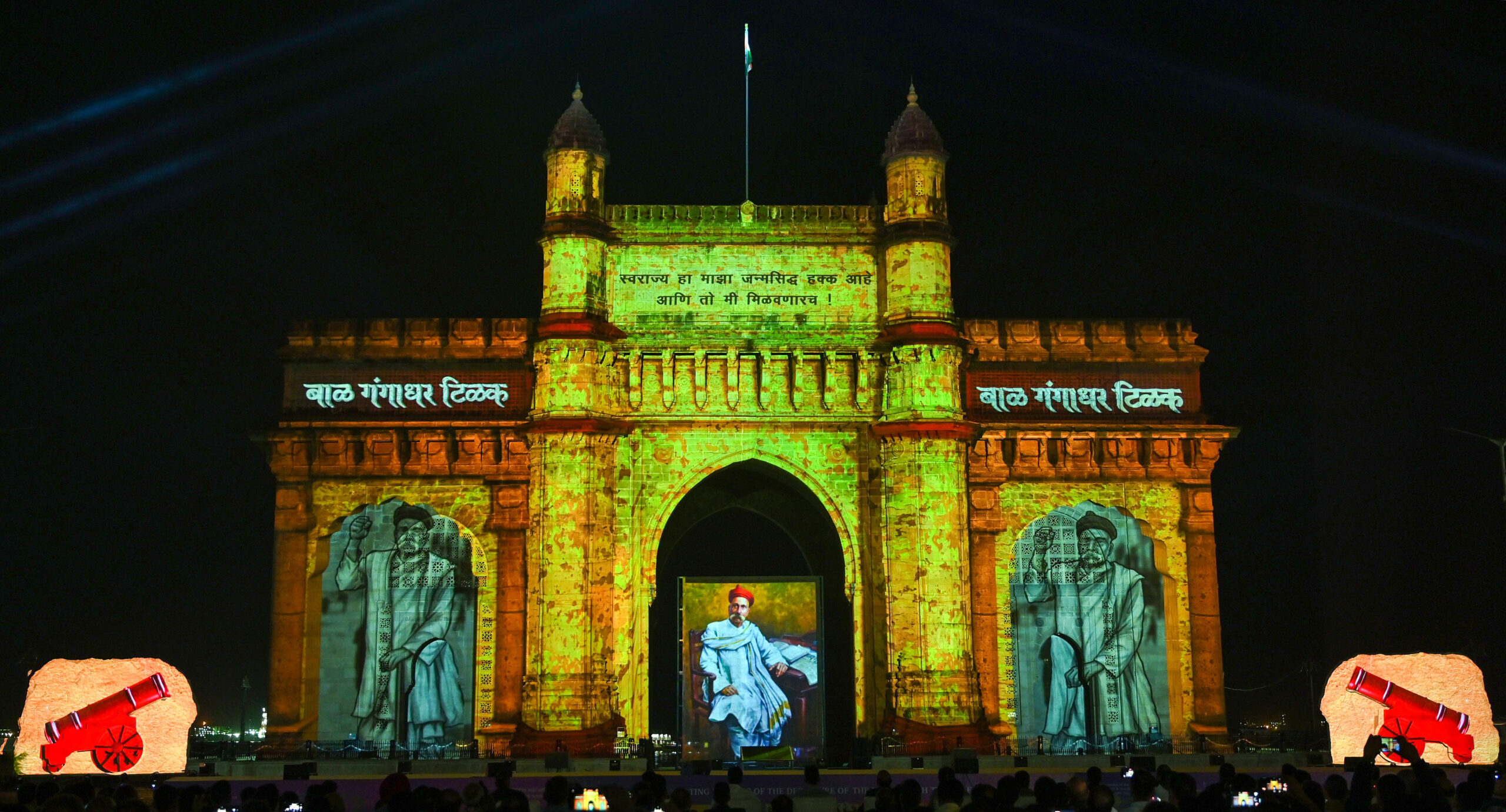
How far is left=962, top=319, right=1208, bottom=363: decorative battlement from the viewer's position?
38.0 meters

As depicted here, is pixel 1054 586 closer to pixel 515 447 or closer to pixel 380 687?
pixel 515 447

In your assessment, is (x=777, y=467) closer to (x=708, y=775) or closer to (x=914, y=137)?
(x=914, y=137)

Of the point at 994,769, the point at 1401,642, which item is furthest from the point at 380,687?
the point at 1401,642

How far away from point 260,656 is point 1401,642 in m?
34.4

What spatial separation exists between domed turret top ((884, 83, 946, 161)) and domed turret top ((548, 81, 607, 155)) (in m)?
7.10

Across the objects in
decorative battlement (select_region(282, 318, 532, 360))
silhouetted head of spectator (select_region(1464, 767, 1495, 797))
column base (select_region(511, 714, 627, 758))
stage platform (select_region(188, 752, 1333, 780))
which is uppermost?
decorative battlement (select_region(282, 318, 532, 360))

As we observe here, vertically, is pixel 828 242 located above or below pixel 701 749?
above

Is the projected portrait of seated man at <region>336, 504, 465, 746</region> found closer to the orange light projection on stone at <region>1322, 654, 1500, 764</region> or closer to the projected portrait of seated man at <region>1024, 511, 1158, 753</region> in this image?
the projected portrait of seated man at <region>1024, 511, 1158, 753</region>

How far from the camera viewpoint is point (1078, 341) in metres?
38.1

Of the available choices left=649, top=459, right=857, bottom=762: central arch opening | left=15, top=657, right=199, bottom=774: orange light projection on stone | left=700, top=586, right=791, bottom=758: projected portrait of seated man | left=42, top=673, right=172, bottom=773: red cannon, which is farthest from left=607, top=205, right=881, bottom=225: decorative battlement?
left=42, top=673, right=172, bottom=773: red cannon

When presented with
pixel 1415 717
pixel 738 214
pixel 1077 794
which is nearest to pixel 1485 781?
pixel 1077 794

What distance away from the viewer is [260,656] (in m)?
47.3

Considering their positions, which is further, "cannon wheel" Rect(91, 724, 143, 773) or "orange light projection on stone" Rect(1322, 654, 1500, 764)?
"orange light projection on stone" Rect(1322, 654, 1500, 764)

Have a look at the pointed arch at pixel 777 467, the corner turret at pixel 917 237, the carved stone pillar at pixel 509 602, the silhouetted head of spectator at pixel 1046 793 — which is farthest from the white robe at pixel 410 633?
the silhouetted head of spectator at pixel 1046 793
